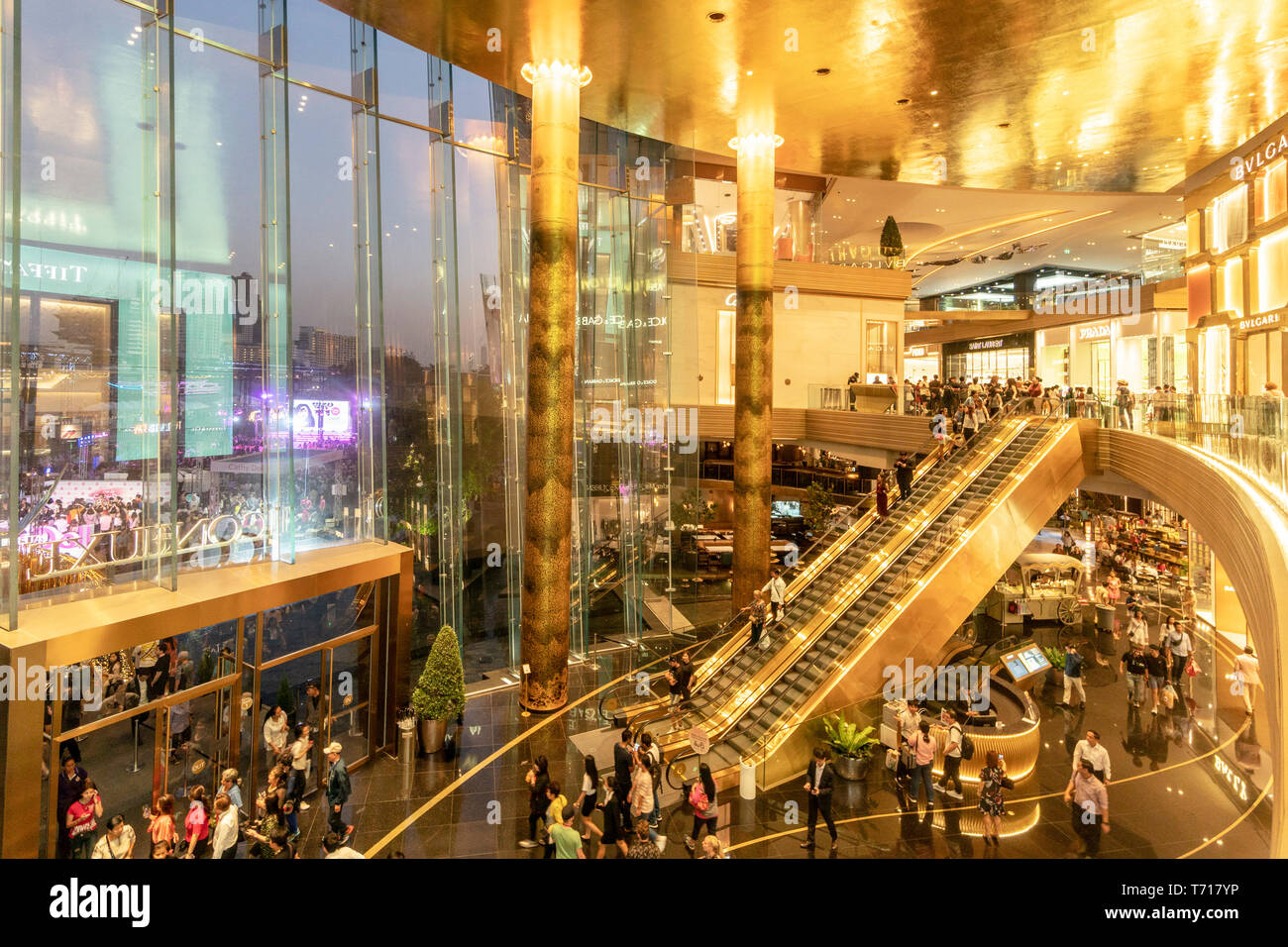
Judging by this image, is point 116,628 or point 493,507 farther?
point 493,507

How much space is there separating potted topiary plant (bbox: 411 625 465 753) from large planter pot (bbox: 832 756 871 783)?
541 centimetres

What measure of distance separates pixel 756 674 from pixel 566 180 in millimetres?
8460

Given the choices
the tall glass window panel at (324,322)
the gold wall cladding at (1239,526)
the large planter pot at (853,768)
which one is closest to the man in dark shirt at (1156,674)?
the gold wall cladding at (1239,526)

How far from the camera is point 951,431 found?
18453 mm

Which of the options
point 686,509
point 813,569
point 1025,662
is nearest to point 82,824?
point 813,569

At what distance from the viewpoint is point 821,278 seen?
26266 mm

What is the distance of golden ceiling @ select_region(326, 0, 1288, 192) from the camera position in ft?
39.5

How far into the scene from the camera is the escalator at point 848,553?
12.1m

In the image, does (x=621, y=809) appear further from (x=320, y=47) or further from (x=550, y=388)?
(x=320, y=47)

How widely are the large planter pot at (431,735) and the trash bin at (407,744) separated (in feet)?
0.41

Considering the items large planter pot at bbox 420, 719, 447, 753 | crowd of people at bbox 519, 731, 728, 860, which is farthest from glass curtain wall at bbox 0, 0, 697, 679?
crowd of people at bbox 519, 731, 728, 860

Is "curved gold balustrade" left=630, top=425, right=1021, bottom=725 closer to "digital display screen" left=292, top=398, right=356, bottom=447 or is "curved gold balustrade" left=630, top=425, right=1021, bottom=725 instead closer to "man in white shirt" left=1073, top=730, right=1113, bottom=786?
A: "man in white shirt" left=1073, top=730, right=1113, bottom=786
